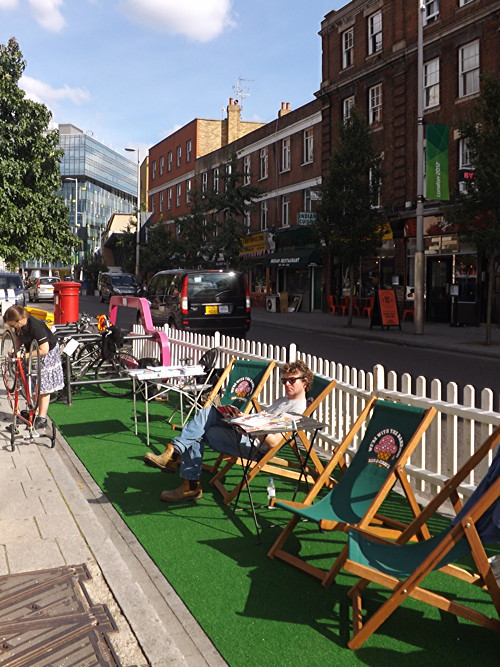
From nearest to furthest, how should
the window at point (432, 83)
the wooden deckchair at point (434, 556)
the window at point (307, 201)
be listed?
1. the wooden deckchair at point (434, 556)
2. the window at point (432, 83)
3. the window at point (307, 201)

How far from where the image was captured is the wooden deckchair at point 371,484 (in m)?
3.92

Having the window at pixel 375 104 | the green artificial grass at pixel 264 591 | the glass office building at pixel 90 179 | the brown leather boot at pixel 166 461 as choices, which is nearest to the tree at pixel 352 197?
the window at pixel 375 104

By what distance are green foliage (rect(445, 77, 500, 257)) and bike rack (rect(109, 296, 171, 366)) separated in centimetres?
902

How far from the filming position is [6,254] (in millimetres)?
19391

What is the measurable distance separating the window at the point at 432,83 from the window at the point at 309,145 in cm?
937

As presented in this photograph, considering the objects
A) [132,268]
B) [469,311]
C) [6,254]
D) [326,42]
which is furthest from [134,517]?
[132,268]

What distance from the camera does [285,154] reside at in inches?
1481

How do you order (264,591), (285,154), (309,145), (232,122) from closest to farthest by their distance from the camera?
(264,591) < (309,145) < (285,154) < (232,122)

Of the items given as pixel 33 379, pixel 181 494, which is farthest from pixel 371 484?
pixel 33 379

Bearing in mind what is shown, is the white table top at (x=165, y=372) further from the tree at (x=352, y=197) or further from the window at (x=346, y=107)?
the window at (x=346, y=107)

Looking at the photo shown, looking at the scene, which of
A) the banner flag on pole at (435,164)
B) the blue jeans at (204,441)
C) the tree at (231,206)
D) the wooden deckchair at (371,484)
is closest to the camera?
the wooden deckchair at (371,484)

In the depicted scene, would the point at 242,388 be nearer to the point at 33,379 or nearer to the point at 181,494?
the point at 181,494

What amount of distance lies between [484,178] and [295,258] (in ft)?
59.8

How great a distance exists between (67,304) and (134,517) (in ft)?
33.0
